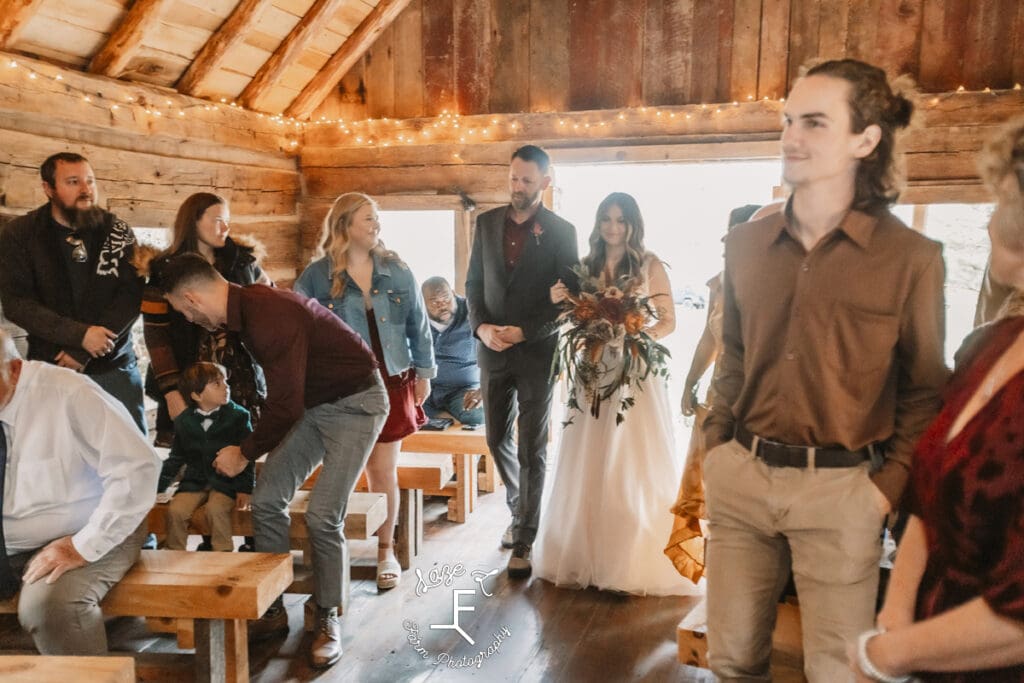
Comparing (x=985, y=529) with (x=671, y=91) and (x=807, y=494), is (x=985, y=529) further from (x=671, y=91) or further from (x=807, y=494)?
(x=671, y=91)

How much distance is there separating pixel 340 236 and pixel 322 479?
3.67 ft

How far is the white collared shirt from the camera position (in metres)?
2.23

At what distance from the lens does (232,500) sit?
3062 mm

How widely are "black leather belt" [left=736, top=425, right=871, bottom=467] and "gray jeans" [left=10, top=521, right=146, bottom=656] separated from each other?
1.85m

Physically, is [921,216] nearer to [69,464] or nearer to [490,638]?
[490,638]

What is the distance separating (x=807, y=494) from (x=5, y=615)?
2.54 meters

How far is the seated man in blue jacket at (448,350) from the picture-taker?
498cm

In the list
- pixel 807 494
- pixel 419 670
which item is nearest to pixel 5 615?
pixel 419 670

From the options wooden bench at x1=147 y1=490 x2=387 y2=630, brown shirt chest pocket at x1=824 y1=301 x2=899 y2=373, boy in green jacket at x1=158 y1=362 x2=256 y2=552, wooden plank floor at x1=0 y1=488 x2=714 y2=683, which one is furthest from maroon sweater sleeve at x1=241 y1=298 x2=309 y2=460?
brown shirt chest pocket at x1=824 y1=301 x2=899 y2=373

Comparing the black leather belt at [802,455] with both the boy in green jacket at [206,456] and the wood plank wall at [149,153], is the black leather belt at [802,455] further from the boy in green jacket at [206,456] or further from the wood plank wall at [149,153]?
the wood plank wall at [149,153]

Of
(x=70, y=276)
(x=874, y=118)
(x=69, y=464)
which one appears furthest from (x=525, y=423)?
(x=874, y=118)

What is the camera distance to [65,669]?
1748 mm

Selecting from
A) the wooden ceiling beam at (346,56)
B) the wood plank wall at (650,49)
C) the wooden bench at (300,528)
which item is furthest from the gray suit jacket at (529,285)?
the wooden ceiling beam at (346,56)

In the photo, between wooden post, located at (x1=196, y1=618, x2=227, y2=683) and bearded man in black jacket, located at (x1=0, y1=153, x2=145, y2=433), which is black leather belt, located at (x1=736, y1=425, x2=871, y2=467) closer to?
wooden post, located at (x1=196, y1=618, x2=227, y2=683)
